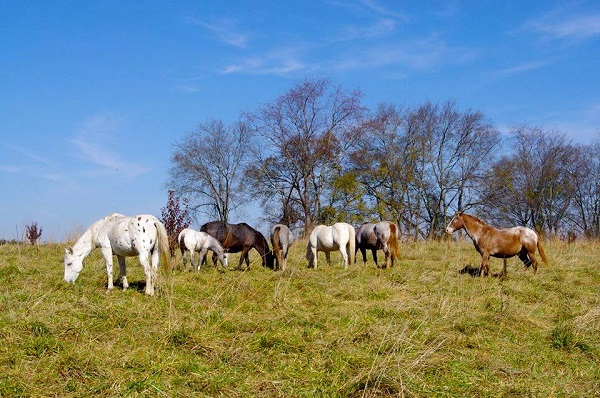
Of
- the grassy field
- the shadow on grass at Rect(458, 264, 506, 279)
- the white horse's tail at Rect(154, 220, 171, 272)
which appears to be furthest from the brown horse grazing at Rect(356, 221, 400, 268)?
the white horse's tail at Rect(154, 220, 171, 272)

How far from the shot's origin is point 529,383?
19.1ft

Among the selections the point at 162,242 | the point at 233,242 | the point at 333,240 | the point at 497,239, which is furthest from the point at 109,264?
the point at 497,239

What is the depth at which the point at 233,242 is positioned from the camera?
15.0m

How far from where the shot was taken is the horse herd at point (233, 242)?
31.4ft

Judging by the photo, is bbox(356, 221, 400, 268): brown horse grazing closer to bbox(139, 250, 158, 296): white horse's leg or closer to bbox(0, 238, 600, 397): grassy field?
bbox(0, 238, 600, 397): grassy field

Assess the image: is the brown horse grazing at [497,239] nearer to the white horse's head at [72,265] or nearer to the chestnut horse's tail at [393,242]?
the chestnut horse's tail at [393,242]

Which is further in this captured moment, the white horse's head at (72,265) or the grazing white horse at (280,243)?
the grazing white horse at (280,243)

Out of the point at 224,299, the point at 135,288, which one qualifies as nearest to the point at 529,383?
the point at 224,299

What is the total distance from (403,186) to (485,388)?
3740 centimetres

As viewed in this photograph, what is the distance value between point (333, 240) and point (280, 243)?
1600 mm

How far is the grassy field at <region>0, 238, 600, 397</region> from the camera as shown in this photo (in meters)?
5.41

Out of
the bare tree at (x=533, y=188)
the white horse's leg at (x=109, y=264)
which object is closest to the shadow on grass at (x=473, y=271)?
the white horse's leg at (x=109, y=264)

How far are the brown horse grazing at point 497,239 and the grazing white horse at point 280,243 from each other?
471 cm

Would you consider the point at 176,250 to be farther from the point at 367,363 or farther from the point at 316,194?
the point at 316,194
